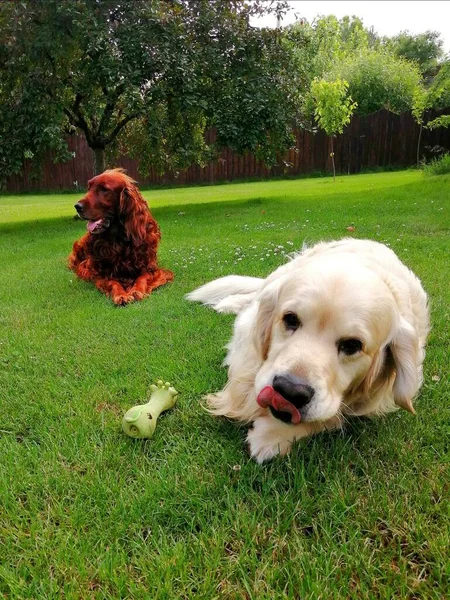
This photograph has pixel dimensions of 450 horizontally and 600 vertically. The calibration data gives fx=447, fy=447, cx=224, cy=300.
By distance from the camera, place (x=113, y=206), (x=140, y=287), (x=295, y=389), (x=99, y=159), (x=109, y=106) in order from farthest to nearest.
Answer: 1. (x=99, y=159)
2. (x=109, y=106)
3. (x=113, y=206)
4. (x=140, y=287)
5. (x=295, y=389)

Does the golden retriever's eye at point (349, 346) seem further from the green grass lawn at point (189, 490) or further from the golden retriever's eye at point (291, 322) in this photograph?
the green grass lawn at point (189, 490)

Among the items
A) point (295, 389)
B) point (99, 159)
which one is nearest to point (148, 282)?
point (295, 389)

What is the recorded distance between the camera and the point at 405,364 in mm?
1971

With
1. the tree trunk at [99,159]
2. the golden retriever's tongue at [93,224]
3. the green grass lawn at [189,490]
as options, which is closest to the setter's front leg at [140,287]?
the golden retriever's tongue at [93,224]

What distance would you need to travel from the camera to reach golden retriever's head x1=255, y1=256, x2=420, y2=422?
1.72m

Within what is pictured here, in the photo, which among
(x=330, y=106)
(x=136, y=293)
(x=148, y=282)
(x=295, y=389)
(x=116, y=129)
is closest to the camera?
(x=295, y=389)

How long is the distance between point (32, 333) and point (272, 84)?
29.6 feet

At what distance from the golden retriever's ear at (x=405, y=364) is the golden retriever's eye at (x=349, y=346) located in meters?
0.23

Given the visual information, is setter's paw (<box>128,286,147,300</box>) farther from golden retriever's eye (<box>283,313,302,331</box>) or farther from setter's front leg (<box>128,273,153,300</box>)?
golden retriever's eye (<box>283,313,302,331</box>)

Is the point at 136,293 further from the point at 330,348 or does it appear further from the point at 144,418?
the point at 330,348

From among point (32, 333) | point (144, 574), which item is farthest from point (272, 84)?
point (144, 574)

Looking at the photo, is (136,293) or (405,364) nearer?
(405,364)

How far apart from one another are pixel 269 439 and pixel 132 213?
3.63m

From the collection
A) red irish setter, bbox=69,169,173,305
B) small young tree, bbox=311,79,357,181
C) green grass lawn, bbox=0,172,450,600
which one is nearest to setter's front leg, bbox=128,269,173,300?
red irish setter, bbox=69,169,173,305
